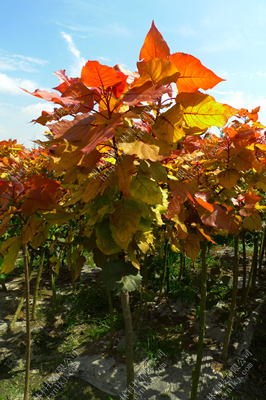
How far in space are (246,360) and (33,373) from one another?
1837 millimetres

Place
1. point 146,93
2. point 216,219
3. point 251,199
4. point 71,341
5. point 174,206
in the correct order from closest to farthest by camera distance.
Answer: point 146,93
point 174,206
point 216,219
point 251,199
point 71,341

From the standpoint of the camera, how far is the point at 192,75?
0.71 meters

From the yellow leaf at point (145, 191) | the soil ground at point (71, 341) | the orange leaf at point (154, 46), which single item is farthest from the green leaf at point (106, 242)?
the soil ground at point (71, 341)

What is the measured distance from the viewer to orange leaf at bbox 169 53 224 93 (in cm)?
69

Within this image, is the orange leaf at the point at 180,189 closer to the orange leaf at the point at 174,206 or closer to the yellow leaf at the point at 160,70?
the orange leaf at the point at 174,206

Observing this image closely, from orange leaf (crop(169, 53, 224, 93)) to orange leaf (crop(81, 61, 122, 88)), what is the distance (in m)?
0.17

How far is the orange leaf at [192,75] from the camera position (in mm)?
688

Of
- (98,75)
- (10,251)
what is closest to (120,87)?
(98,75)

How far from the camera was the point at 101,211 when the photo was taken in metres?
0.82

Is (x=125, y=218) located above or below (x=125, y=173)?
below

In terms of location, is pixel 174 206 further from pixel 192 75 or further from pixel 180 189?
pixel 192 75

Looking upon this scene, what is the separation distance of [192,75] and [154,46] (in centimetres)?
14

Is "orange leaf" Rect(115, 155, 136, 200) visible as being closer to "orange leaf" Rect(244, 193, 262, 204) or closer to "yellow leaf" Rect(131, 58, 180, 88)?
"yellow leaf" Rect(131, 58, 180, 88)

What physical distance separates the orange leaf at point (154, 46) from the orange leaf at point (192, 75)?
3cm
